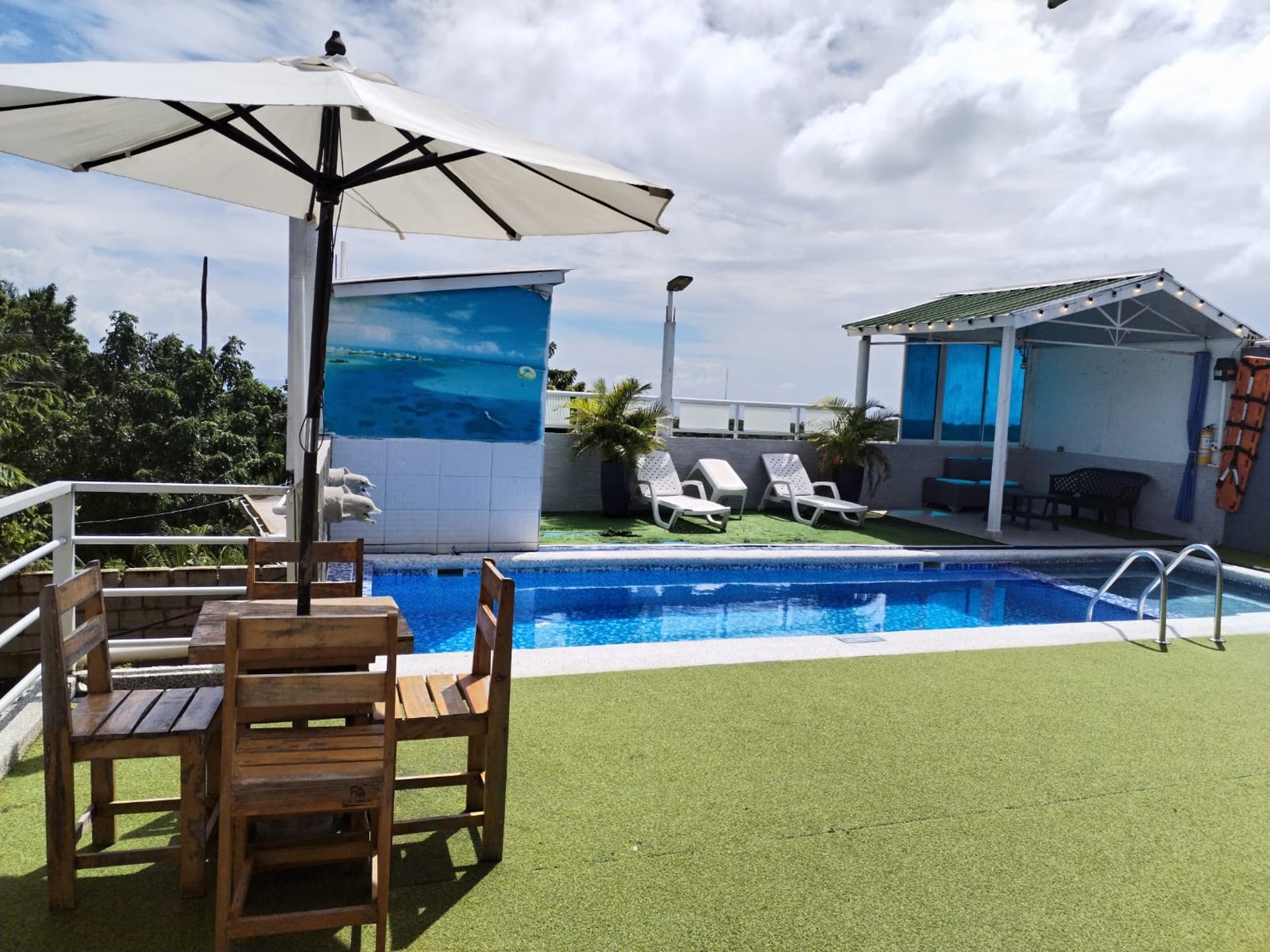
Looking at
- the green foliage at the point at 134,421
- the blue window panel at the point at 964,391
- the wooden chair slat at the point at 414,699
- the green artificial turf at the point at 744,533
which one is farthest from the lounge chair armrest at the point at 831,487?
the wooden chair slat at the point at 414,699

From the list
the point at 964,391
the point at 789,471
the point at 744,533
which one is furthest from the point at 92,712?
the point at 964,391

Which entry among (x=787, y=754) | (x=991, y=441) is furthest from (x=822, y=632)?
(x=991, y=441)

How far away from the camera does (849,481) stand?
1403 centimetres

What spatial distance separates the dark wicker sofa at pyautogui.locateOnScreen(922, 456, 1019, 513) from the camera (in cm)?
1443

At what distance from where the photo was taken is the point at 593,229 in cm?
405

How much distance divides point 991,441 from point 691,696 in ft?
42.3

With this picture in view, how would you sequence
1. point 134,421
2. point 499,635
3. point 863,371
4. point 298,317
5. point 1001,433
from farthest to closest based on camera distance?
1. point 134,421
2. point 863,371
3. point 1001,433
4. point 298,317
5. point 499,635

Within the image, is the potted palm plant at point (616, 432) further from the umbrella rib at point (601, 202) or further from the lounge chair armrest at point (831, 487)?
the umbrella rib at point (601, 202)

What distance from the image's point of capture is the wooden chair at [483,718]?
277 cm

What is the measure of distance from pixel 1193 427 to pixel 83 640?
14.1 m

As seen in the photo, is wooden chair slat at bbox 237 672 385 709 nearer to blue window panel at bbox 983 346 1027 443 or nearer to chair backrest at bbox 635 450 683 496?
chair backrest at bbox 635 450 683 496

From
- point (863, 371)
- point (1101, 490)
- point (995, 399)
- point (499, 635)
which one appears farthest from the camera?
point (995, 399)

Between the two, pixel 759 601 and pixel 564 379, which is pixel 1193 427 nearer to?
pixel 759 601

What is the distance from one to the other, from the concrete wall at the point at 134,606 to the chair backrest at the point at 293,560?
65.2 inches
